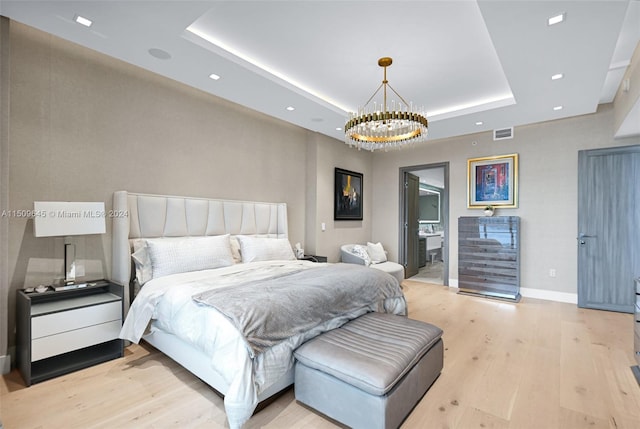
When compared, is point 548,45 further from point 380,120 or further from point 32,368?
point 32,368

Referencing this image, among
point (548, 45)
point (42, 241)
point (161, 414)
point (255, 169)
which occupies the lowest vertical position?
point (161, 414)

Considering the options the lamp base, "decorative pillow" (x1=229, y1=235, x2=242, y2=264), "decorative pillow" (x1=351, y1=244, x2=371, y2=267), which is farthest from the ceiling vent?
the lamp base

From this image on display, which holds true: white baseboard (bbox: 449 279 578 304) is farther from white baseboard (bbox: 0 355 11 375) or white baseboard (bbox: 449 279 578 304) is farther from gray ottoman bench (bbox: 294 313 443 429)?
white baseboard (bbox: 0 355 11 375)

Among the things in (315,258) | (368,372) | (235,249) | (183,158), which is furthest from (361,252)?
(368,372)

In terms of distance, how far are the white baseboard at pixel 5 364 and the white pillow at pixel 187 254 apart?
1.18m

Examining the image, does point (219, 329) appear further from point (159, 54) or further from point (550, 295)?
point (550, 295)

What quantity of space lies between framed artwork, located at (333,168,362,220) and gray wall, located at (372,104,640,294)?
70.8 inches

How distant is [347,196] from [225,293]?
3993 mm

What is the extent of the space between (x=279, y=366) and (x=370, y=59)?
291 centimetres

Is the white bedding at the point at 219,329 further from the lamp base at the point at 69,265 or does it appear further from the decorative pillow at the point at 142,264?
the lamp base at the point at 69,265

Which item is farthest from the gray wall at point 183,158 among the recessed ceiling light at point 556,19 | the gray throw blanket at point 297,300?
the recessed ceiling light at point 556,19

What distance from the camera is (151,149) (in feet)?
11.0

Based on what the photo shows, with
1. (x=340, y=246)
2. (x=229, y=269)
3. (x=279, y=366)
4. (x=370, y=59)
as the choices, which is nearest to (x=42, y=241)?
(x=229, y=269)

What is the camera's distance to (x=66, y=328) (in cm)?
241
